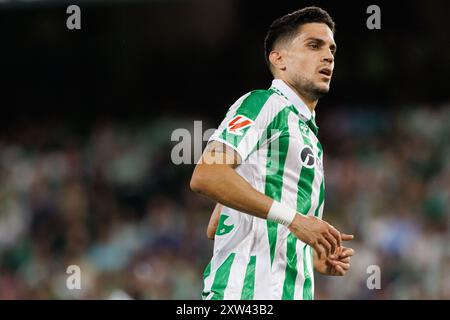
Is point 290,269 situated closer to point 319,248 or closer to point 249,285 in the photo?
point 249,285

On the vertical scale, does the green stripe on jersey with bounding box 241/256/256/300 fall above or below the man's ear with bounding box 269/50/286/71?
below

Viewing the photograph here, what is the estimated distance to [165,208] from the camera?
10.8 meters

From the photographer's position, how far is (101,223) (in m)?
11.0

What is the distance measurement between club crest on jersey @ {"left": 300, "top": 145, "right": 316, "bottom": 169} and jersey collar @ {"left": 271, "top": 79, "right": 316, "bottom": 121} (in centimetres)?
21

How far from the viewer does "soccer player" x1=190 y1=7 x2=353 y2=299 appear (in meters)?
3.64

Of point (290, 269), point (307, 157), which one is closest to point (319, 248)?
point (290, 269)

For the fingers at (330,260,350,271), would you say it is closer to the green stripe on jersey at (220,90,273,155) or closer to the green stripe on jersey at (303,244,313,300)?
the green stripe on jersey at (303,244,313,300)

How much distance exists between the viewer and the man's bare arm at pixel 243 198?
361cm

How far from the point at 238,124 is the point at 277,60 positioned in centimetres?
71

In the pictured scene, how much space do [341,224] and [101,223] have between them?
10.7ft

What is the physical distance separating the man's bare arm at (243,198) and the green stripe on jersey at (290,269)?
0.29 m

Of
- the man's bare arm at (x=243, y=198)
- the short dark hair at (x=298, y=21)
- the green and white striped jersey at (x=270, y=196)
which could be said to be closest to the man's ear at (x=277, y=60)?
the short dark hair at (x=298, y=21)

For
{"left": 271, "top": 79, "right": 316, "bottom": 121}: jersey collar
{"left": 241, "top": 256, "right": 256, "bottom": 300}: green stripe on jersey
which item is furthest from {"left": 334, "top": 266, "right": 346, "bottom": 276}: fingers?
{"left": 271, "top": 79, "right": 316, "bottom": 121}: jersey collar

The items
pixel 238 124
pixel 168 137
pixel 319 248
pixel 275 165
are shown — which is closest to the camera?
pixel 319 248
